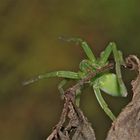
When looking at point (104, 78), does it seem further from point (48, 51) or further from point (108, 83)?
point (48, 51)

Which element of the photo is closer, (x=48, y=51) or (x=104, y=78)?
(x=104, y=78)

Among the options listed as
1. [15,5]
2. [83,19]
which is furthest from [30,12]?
[83,19]

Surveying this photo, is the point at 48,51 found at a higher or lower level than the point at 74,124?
higher

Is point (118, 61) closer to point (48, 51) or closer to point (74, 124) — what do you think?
point (74, 124)

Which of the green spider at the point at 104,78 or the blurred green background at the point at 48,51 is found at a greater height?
the blurred green background at the point at 48,51

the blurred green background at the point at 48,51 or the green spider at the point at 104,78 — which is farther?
Result: the blurred green background at the point at 48,51

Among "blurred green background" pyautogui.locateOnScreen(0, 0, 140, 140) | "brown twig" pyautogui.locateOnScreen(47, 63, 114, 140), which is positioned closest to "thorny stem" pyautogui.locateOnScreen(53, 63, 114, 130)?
"brown twig" pyautogui.locateOnScreen(47, 63, 114, 140)

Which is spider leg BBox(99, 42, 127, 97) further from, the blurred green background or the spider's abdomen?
the blurred green background

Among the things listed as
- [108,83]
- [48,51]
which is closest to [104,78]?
[108,83]

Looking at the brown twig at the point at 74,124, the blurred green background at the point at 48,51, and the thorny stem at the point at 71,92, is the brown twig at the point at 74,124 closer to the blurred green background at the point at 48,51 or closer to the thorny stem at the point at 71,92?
the thorny stem at the point at 71,92

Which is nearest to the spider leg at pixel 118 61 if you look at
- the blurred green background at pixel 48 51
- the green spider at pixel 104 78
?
the green spider at pixel 104 78
